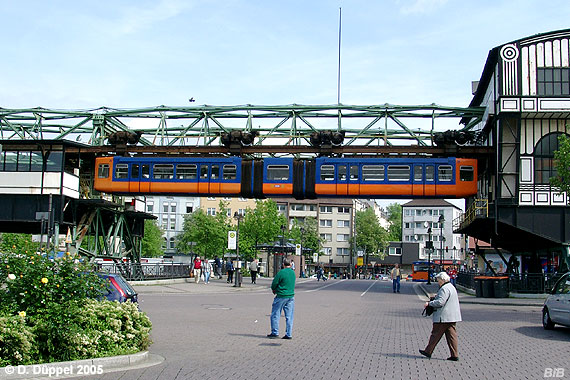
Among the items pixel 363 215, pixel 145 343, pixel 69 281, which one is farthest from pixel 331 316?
pixel 363 215

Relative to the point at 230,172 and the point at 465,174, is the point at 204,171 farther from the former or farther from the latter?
the point at 465,174

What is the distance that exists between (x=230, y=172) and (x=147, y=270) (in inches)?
294

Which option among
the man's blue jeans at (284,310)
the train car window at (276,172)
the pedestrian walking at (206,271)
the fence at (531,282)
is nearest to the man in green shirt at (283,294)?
the man's blue jeans at (284,310)

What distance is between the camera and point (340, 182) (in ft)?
125

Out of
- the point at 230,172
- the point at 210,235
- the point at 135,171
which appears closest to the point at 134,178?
the point at 135,171

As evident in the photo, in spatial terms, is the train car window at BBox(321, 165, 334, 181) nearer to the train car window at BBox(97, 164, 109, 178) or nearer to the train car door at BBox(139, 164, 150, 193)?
the train car door at BBox(139, 164, 150, 193)

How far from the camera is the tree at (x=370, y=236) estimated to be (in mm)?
118688

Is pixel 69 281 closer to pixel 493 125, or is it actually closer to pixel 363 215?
pixel 493 125

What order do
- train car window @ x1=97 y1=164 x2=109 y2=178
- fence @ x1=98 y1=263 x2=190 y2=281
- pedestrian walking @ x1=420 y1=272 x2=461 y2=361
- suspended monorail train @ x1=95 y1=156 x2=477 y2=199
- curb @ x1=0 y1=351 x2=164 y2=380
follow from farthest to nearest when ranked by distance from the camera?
1. train car window @ x1=97 y1=164 x2=109 y2=178
2. suspended monorail train @ x1=95 y1=156 x2=477 y2=199
3. fence @ x1=98 y1=263 x2=190 y2=281
4. pedestrian walking @ x1=420 y1=272 x2=461 y2=361
5. curb @ x1=0 y1=351 x2=164 y2=380

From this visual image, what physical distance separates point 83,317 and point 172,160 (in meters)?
30.1

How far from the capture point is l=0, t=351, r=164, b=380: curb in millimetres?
8750

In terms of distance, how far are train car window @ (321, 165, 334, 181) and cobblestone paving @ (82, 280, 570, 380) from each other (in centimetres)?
1664

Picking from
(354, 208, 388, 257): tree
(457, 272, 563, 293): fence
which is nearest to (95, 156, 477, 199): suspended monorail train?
(457, 272, 563, 293): fence

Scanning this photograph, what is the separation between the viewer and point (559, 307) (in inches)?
651
